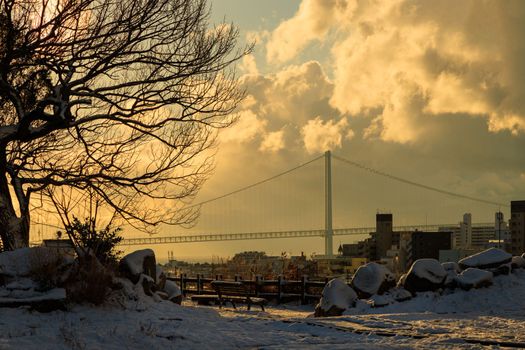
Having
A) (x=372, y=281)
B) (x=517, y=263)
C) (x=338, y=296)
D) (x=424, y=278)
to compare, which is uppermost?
(x=517, y=263)

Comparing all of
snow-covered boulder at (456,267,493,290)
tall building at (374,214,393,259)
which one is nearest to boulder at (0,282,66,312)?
snow-covered boulder at (456,267,493,290)

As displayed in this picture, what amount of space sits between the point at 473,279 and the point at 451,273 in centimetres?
74

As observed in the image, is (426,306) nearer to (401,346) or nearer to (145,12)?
(401,346)

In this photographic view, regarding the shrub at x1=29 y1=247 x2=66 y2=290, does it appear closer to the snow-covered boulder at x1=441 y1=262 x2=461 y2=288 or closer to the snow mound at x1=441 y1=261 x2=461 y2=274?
the snow-covered boulder at x1=441 y1=262 x2=461 y2=288

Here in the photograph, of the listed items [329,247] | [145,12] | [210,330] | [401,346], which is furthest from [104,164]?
[329,247]

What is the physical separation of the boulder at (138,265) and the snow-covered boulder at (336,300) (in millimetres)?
4633

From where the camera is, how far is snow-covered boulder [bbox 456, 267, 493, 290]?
18391 mm

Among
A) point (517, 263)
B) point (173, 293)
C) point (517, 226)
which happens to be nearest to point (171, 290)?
point (173, 293)

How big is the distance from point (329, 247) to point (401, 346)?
352 feet

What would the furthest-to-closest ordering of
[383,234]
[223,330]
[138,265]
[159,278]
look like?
[383,234] < [159,278] < [138,265] < [223,330]

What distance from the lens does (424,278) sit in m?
18.8

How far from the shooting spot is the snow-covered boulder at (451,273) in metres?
18.6

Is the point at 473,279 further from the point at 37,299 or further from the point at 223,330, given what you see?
the point at 37,299

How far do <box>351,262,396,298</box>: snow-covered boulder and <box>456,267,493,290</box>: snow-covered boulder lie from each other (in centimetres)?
184
